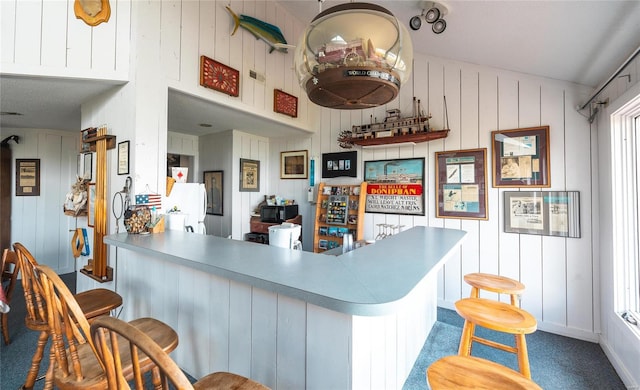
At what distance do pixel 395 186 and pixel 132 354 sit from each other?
3.11m

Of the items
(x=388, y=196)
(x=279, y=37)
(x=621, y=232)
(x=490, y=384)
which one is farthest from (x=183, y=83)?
(x=621, y=232)

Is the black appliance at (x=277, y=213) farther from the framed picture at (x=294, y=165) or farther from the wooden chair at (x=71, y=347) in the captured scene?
the wooden chair at (x=71, y=347)

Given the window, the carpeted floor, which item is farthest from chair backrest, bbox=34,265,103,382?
the window

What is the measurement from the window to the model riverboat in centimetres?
132

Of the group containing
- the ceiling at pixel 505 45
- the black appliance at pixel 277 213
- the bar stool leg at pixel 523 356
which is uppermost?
the ceiling at pixel 505 45

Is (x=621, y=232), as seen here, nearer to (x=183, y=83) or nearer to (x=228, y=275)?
(x=228, y=275)

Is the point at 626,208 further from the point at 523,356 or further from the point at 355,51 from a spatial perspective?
the point at 355,51

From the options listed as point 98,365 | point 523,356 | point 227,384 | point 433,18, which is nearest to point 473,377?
point 523,356

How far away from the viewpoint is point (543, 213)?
8.71ft

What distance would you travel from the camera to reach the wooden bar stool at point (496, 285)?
1.84 meters

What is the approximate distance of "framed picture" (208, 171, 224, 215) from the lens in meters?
4.19

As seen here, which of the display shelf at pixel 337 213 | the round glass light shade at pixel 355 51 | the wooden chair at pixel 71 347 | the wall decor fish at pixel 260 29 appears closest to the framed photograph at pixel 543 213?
the display shelf at pixel 337 213

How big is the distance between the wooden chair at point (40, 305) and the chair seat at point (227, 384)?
102 cm

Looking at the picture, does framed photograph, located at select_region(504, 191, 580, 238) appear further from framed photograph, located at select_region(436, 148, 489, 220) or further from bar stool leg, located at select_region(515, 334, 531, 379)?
bar stool leg, located at select_region(515, 334, 531, 379)
